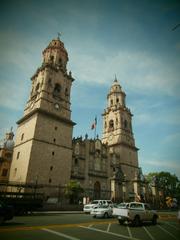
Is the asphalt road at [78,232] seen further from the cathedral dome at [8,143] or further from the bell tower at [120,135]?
the cathedral dome at [8,143]

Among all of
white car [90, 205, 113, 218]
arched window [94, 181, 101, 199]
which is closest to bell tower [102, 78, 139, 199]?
arched window [94, 181, 101, 199]

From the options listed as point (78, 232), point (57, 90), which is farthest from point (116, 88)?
point (78, 232)

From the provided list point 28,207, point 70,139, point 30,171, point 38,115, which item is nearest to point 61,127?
point 70,139

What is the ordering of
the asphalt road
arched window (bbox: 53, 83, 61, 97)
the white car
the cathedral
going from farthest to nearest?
arched window (bbox: 53, 83, 61, 97) → the cathedral → the white car → the asphalt road

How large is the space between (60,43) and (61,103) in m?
16.8

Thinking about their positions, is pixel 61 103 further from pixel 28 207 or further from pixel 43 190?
pixel 28 207

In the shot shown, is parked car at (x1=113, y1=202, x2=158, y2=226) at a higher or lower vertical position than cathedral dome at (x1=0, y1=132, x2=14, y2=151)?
lower

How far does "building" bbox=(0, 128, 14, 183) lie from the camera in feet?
162

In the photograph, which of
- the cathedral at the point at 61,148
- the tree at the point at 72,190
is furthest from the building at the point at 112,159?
the tree at the point at 72,190

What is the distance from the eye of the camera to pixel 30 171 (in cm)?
2906

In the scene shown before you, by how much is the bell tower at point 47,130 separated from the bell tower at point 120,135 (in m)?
16.0

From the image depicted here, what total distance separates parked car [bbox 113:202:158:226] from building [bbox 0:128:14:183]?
39835 mm

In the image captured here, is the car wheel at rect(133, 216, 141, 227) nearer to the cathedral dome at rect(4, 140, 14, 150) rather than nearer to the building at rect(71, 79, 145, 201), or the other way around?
the building at rect(71, 79, 145, 201)

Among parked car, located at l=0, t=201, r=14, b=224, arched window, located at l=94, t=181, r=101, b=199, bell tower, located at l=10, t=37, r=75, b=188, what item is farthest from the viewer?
arched window, located at l=94, t=181, r=101, b=199
